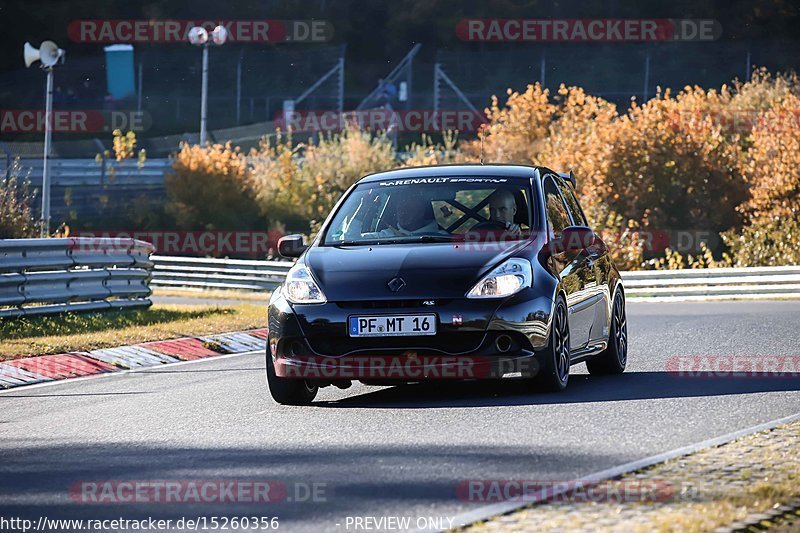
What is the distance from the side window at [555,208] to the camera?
36.4ft

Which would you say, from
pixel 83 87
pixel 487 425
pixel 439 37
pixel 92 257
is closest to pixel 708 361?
pixel 487 425

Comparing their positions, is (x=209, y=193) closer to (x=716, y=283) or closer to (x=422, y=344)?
(x=716, y=283)

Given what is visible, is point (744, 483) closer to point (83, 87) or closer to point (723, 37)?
point (83, 87)

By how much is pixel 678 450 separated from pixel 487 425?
4.88ft

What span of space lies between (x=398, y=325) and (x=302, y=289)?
2.60 feet

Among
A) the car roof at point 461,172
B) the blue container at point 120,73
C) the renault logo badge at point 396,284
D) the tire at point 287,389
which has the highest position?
the blue container at point 120,73

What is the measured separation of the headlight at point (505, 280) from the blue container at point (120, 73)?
199 feet

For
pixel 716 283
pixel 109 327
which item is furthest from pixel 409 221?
pixel 716 283

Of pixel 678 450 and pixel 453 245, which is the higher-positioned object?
pixel 453 245

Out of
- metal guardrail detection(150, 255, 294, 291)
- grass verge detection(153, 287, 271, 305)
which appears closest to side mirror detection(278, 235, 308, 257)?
grass verge detection(153, 287, 271, 305)

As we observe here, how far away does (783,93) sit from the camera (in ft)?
190

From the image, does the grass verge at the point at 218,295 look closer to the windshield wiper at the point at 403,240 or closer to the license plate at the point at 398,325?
the windshield wiper at the point at 403,240

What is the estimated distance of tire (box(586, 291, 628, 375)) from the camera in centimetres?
1168

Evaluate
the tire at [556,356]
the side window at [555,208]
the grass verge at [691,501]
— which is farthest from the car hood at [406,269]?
the grass verge at [691,501]
